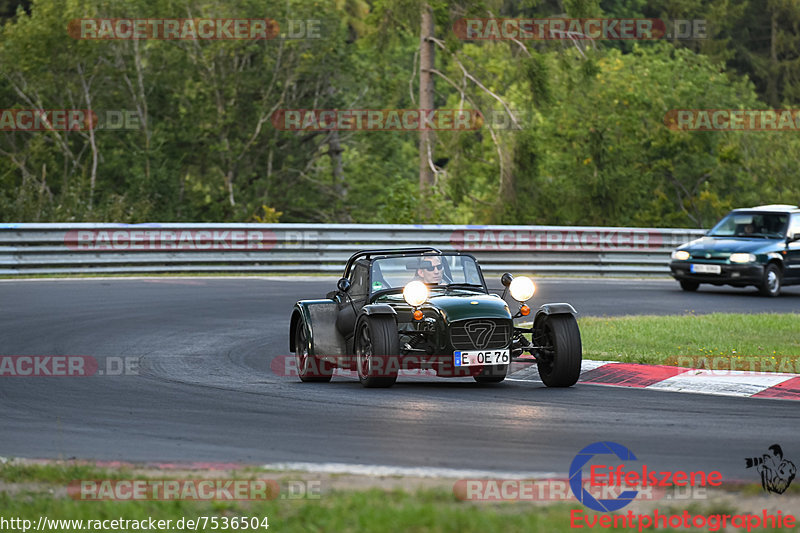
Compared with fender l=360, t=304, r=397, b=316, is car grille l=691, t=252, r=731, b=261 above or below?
above

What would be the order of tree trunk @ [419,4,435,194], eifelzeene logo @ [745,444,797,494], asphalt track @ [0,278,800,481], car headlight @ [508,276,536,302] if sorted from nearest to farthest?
eifelzeene logo @ [745,444,797,494], asphalt track @ [0,278,800,481], car headlight @ [508,276,536,302], tree trunk @ [419,4,435,194]

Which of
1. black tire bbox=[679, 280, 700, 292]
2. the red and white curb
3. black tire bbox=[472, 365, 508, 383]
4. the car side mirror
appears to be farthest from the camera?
black tire bbox=[679, 280, 700, 292]

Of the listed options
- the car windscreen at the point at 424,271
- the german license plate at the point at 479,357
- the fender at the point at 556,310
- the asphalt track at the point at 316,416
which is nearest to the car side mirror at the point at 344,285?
the car windscreen at the point at 424,271

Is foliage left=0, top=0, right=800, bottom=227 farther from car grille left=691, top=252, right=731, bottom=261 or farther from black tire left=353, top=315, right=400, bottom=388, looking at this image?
black tire left=353, top=315, right=400, bottom=388

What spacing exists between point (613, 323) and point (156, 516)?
10830mm

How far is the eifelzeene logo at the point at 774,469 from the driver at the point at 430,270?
481cm

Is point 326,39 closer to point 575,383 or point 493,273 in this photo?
point 493,273

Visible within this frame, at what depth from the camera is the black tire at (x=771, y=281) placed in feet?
71.9

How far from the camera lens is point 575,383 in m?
11.2

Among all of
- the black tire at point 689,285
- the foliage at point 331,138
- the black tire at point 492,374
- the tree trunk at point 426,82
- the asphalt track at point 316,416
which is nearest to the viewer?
the asphalt track at point 316,416

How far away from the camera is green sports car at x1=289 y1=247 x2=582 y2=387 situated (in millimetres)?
10859

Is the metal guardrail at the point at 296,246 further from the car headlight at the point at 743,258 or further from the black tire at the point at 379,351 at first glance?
the black tire at the point at 379,351

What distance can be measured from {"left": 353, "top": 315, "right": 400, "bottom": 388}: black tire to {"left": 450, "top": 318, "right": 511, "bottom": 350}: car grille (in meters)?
0.53

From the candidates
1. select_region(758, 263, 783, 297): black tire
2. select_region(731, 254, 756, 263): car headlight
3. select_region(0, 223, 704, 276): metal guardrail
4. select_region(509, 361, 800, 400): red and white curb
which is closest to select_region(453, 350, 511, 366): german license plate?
select_region(509, 361, 800, 400): red and white curb
